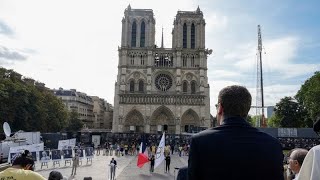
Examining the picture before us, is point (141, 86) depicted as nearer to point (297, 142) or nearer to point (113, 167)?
point (297, 142)

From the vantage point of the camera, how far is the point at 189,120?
225 ft

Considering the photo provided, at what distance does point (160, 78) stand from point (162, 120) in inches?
322

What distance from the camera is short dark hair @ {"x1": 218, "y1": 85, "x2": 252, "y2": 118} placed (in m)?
2.88

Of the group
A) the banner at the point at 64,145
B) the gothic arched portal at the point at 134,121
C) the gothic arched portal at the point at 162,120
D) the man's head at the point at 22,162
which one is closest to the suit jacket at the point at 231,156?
the man's head at the point at 22,162

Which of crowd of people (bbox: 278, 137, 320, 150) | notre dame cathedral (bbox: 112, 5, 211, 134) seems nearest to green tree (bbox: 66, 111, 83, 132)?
notre dame cathedral (bbox: 112, 5, 211, 134)

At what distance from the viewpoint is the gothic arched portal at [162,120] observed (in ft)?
222

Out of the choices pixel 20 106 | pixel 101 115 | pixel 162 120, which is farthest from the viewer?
pixel 101 115

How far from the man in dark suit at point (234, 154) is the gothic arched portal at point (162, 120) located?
6473 centimetres

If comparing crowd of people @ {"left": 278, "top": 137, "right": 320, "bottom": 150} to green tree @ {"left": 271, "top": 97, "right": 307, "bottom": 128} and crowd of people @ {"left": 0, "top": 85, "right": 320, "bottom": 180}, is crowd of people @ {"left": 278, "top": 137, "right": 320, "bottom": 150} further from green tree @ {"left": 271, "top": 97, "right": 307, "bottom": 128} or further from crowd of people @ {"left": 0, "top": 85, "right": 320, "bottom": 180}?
crowd of people @ {"left": 0, "top": 85, "right": 320, "bottom": 180}

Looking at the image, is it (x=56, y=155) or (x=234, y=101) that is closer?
(x=234, y=101)

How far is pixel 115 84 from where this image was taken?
227 ft

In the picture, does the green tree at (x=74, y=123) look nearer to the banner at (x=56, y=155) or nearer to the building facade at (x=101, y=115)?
the building facade at (x=101, y=115)

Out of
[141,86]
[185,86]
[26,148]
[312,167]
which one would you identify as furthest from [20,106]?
[312,167]

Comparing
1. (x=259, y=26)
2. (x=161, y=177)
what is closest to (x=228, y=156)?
(x=161, y=177)
